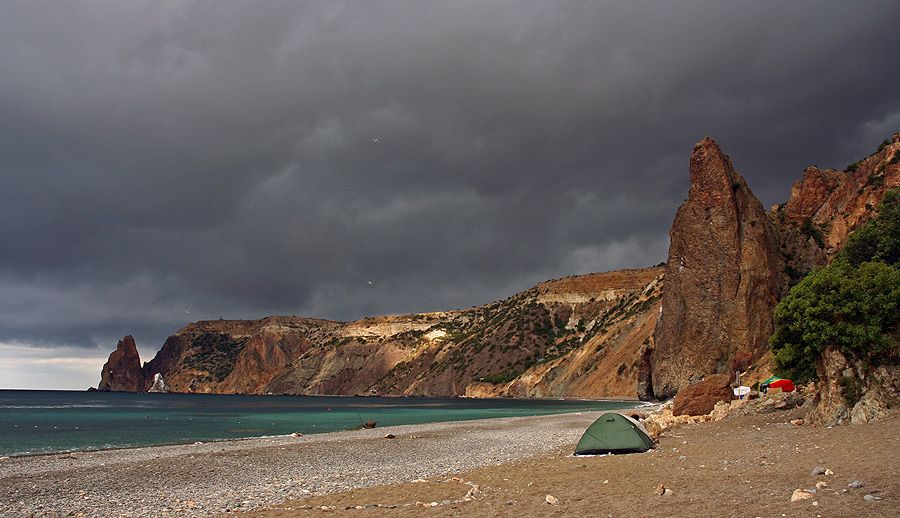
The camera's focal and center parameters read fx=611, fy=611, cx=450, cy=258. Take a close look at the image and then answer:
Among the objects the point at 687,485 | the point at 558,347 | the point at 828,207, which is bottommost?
the point at 687,485

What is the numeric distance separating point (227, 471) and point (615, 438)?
48.8 ft

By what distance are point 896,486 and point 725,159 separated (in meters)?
86.6

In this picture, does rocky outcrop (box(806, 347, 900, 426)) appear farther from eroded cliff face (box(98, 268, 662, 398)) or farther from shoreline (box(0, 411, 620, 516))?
eroded cliff face (box(98, 268, 662, 398))

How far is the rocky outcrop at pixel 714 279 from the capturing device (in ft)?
A: 269

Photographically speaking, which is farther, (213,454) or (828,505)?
(213,454)

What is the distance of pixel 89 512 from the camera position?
51.4 feet

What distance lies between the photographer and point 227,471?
77.8 feet

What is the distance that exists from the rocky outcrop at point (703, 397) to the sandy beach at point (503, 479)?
7317mm

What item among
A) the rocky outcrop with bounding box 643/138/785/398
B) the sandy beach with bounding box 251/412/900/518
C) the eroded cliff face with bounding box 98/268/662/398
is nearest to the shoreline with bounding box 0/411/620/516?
the sandy beach with bounding box 251/412/900/518

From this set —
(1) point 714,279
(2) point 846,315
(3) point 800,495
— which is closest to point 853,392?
(2) point 846,315

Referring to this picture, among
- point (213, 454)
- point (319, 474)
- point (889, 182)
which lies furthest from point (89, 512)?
point (889, 182)

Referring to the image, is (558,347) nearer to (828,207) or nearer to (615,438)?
(828,207)

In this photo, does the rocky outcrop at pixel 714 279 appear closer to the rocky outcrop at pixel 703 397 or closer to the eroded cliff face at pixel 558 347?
the eroded cliff face at pixel 558 347

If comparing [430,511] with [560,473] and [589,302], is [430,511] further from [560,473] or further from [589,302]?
[589,302]
